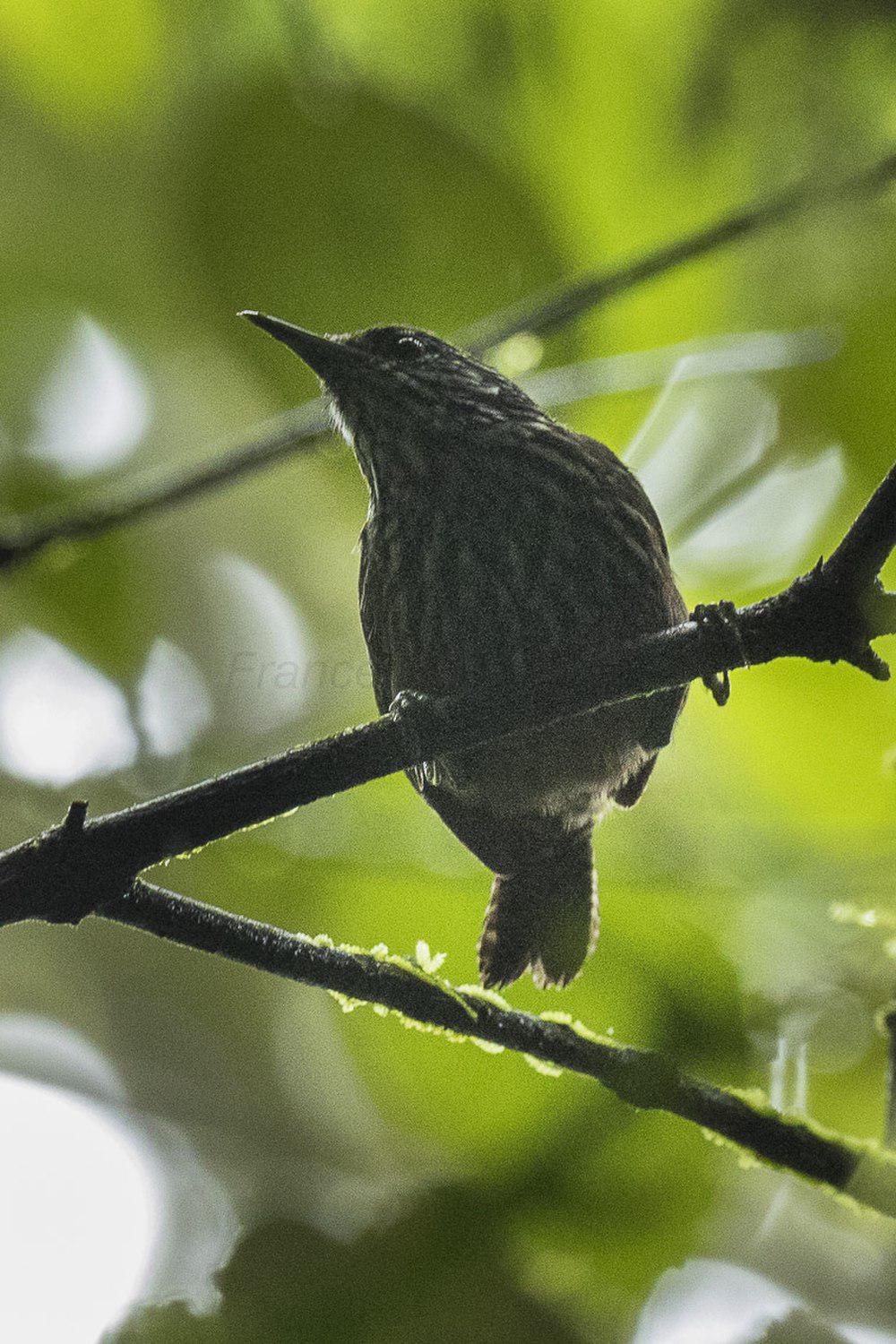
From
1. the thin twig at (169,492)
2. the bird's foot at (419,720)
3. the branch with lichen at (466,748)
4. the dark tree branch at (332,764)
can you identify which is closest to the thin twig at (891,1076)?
the branch with lichen at (466,748)

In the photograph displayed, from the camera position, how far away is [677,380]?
2611mm

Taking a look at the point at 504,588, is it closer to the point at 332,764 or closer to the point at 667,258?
the point at 667,258

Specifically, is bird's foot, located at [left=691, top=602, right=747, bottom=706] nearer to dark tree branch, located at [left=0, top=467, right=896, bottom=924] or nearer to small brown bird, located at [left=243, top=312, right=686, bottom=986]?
dark tree branch, located at [left=0, top=467, right=896, bottom=924]

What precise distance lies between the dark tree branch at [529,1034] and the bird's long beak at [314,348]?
1124 mm

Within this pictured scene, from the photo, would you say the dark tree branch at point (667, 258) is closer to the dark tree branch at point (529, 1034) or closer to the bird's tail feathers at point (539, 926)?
the bird's tail feathers at point (539, 926)

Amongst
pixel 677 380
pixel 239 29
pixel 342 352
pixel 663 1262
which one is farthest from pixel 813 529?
pixel 239 29

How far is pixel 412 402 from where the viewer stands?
2672 millimetres

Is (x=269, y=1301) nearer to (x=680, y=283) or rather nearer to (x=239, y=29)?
(x=680, y=283)

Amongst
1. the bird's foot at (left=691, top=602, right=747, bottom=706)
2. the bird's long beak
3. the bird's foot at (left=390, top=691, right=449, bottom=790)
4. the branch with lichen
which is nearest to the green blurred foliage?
the branch with lichen

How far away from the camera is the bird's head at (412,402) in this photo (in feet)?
8.61

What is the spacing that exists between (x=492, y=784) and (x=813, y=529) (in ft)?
2.56

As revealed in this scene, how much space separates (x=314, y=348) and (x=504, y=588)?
0.60 meters

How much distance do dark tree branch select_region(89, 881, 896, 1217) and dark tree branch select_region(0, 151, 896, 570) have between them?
3.30 feet

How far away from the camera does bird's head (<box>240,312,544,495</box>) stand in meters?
2.62
